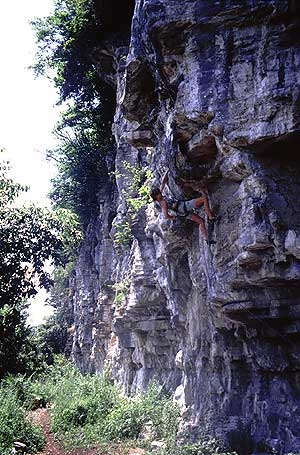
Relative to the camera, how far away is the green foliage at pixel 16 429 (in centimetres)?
1129

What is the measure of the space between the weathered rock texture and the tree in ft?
32.1

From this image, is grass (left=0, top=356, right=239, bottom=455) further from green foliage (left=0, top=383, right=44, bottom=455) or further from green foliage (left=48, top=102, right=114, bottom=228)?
green foliage (left=48, top=102, right=114, bottom=228)

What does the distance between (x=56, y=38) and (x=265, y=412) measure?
20.7 m

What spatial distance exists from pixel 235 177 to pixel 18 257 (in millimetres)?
14859

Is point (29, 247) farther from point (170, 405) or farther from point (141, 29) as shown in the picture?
point (141, 29)

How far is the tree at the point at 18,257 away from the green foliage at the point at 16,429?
5960 millimetres

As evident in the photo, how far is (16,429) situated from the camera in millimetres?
11844

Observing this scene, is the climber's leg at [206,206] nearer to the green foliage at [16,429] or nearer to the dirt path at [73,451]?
the dirt path at [73,451]

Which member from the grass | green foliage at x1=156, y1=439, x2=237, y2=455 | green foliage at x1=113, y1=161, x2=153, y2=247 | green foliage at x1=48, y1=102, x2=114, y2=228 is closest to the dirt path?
the grass

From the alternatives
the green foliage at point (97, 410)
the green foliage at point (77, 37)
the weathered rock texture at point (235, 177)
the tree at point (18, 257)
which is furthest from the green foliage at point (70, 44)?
the green foliage at point (97, 410)

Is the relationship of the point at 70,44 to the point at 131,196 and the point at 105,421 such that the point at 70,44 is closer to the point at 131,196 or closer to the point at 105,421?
the point at 131,196

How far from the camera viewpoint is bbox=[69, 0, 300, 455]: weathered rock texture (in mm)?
7141

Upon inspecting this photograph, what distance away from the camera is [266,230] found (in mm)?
7223

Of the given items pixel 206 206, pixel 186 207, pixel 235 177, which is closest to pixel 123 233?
pixel 186 207
